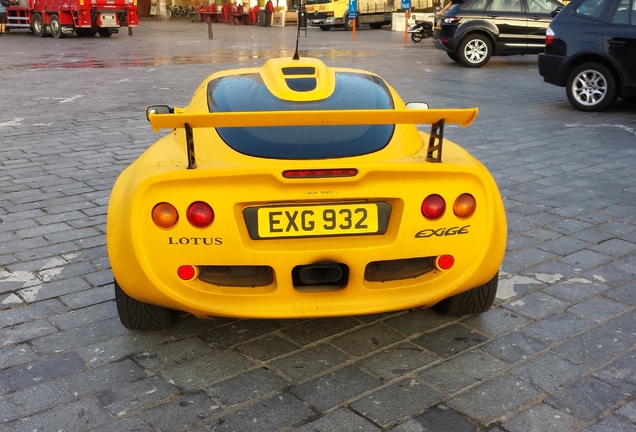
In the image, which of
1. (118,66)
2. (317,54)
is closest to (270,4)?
(317,54)

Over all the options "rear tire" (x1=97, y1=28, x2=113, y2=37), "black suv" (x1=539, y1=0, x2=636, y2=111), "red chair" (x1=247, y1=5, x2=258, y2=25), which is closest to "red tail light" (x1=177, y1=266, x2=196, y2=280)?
"black suv" (x1=539, y1=0, x2=636, y2=111)

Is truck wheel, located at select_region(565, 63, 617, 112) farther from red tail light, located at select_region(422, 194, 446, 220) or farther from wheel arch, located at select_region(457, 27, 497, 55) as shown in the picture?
red tail light, located at select_region(422, 194, 446, 220)

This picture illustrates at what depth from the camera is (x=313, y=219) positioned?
3111 millimetres

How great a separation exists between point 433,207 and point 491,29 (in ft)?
46.8

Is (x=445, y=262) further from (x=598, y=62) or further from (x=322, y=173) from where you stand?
(x=598, y=62)

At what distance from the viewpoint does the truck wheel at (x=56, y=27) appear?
2828 centimetres

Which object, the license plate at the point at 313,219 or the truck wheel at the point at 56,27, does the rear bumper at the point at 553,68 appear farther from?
the truck wheel at the point at 56,27

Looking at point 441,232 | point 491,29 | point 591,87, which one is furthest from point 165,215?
point 491,29

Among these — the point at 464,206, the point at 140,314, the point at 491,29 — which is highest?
the point at 491,29

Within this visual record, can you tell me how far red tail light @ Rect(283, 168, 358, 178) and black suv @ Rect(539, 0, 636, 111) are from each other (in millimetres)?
7759

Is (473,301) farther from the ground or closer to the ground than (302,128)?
closer to the ground

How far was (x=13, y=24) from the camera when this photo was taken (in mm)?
31234

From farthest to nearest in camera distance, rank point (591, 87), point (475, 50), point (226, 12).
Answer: point (226, 12) → point (475, 50) → point (591, 87)

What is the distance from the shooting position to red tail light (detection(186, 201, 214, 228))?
309 cm
